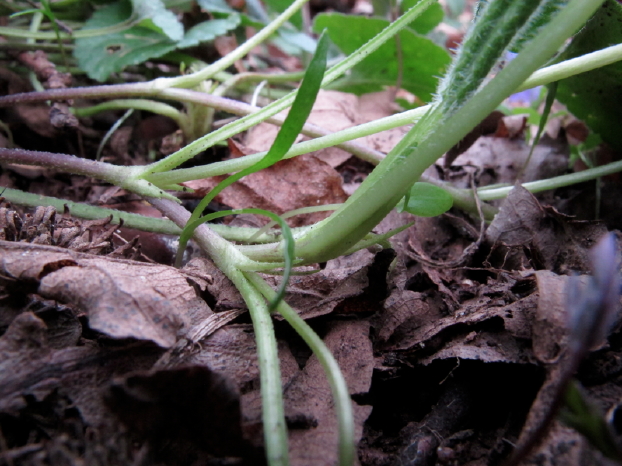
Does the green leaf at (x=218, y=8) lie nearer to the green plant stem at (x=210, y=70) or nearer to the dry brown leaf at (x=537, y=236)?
the green plant stem at (x=210, y=70)

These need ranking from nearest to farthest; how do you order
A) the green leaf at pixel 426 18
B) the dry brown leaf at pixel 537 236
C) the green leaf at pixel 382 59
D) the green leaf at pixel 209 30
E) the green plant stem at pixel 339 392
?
1. the green plant stem at pixel 339 392
2. the dry brown leaf at pixel 537 236
3. the green leaf at pixel 209 30
4. the green leaf at pixel 382 59
5. the green leaf at pixel 426 18

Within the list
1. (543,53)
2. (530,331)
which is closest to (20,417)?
(530,331)

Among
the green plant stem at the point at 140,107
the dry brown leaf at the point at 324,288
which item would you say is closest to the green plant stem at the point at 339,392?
the dry brown leaf at the point at 324,288

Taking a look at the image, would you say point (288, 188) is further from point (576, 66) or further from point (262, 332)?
point (576, 66)

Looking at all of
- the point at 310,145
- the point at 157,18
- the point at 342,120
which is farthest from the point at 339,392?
the point at 157,18

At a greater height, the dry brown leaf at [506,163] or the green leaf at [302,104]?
the green leaf at [302,104]

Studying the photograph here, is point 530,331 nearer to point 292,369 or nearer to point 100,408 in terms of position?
point 292,369
